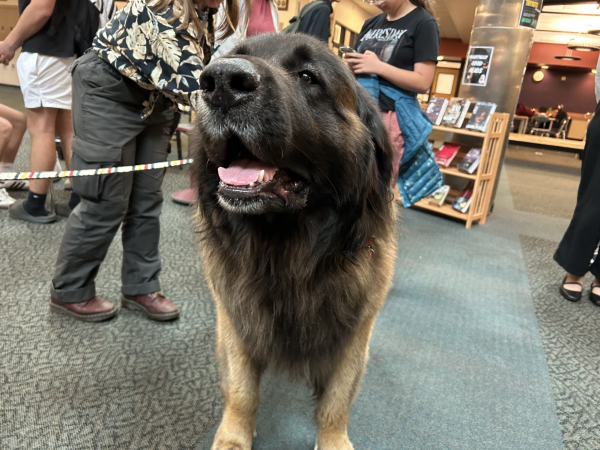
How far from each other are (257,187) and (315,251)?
27cm

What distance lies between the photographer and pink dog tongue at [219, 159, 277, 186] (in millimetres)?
960

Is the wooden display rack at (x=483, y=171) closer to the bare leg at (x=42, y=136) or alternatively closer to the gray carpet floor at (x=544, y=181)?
the gray carpet floor at (x=544, y=181)

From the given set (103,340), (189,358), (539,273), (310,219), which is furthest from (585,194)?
(103,340)

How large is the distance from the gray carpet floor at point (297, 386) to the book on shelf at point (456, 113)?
5.85 ft

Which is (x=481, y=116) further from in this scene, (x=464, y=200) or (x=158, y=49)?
(x=158, y=49)

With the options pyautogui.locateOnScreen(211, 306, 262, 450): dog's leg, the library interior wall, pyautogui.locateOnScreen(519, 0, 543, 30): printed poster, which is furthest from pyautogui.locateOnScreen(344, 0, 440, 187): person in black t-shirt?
the library interior wall

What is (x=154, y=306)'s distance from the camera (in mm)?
1886

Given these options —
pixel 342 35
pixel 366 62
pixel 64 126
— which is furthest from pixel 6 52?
pixel 342 35

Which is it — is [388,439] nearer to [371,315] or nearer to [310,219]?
[371,315]

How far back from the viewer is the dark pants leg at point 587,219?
2332mm

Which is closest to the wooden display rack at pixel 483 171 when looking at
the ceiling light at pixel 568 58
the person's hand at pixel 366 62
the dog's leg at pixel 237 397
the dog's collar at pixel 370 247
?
the person's hand at pixel 366 62

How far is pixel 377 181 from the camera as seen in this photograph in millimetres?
1142

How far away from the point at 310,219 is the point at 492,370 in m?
1.28

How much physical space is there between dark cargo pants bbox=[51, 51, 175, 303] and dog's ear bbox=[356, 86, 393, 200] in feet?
2.99
